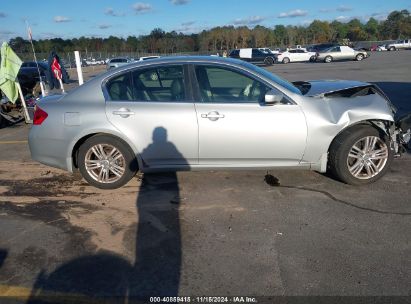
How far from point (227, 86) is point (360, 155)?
1904 mm

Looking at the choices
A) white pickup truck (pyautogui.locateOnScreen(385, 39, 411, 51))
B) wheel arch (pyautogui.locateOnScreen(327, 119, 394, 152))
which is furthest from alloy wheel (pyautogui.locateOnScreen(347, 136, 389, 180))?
white pickup truck (pyautogui.locateOnScreen(385, 39, 411, 51))

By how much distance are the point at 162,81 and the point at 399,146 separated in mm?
3312

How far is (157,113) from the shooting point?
179 inches

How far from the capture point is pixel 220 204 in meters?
4.39

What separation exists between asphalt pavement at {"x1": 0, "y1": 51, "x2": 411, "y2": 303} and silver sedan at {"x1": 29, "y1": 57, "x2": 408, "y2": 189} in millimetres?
379

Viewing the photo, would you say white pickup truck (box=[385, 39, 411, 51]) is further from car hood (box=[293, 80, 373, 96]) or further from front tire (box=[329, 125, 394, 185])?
front tire (box=[329, 125, 394, 185])

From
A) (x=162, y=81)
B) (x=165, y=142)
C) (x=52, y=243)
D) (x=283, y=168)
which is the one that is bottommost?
(x=52, y=243)

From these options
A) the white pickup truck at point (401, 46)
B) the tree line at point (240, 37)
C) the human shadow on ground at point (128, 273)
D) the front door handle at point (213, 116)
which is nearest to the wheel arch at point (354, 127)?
the front door handle at point (213, 116)

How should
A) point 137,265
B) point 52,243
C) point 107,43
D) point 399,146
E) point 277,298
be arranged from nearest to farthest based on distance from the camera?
1. point 277,298
2. point 137,265
3. point 52,243
4. point 399,146
5. point 107,43

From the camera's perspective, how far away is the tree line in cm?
10475

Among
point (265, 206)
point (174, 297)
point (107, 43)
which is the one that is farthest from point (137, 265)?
point (107, 43)

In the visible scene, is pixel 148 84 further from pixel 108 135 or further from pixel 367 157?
pixel 367 157

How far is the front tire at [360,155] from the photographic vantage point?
179 inches

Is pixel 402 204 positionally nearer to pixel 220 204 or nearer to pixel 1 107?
pixel 220 204
